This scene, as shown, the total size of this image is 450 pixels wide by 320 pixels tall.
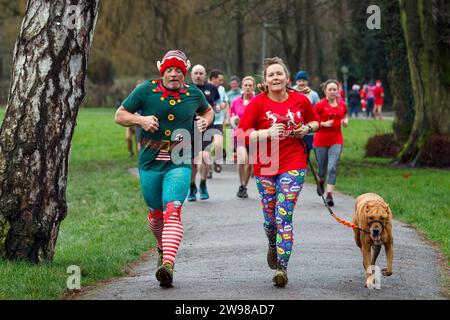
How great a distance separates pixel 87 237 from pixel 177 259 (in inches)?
99.5

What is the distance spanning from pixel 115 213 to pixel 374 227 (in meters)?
7.72

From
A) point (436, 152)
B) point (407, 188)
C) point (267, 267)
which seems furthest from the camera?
A: point (436, 152)

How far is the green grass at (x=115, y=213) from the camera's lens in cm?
875

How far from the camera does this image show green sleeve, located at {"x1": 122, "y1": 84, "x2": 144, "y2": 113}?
28.3 feet

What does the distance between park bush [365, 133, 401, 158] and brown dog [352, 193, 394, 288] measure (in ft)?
64.5

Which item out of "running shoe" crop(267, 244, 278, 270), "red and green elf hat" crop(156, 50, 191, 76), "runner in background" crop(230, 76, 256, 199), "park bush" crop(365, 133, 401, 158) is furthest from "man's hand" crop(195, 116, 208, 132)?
"park bush" crop(365, 133, 401, 158)

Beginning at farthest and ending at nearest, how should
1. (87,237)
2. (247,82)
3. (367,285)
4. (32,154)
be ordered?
(247,82) → (87,237) → (32,154) → (367,285)

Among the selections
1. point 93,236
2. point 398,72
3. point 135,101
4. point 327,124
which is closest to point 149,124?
point 135,101

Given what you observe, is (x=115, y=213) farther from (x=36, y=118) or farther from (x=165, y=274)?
(x=165, y=274)

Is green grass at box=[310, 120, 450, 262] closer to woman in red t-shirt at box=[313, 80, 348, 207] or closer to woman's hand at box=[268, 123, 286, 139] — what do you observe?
woman in red t-shirt at box=[313, 80, 348, 207]

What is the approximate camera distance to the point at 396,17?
88.8ft

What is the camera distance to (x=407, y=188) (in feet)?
61.8

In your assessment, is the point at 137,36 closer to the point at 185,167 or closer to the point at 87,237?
the point at 87,237

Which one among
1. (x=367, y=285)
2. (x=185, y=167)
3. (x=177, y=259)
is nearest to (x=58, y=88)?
(x=185, y=167)
